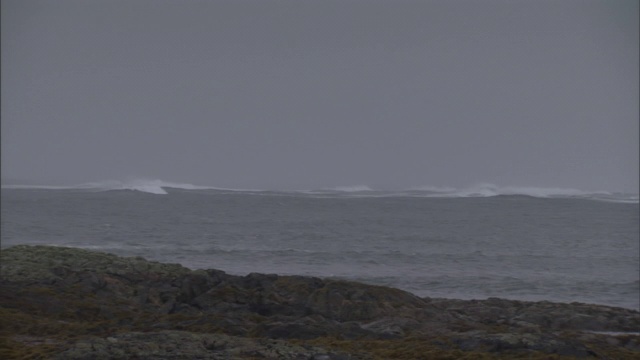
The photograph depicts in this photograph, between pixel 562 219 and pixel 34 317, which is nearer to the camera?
pixel 34 317

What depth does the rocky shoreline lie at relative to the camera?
12805mm

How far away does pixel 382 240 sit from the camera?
3903cm

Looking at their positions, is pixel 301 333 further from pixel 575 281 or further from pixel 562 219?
pixel 562 219

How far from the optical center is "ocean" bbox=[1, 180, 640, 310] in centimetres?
2636

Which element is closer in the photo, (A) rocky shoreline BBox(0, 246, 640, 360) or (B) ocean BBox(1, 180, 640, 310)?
(A) rocky shoreline BBox(0, 246, 640, 360)

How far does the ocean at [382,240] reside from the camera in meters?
26.4

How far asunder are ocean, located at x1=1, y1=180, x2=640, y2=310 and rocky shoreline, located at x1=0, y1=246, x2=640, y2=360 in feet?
15.2

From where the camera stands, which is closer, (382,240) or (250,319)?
(250,319)

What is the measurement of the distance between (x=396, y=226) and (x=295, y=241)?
11.9 metres

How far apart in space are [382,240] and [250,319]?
22.9 metres

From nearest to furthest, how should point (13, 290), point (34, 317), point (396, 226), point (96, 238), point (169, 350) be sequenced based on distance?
1. point (169, 350)
2. point (34, 317)
3. point (13, 290)
4. point (96, 238)
5. point (396, 226)

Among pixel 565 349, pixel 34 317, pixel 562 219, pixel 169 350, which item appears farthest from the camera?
pixel 562 219

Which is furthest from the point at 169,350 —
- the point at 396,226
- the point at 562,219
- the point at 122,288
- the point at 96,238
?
the point at 562,219

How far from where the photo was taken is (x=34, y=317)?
1561 centimetres
